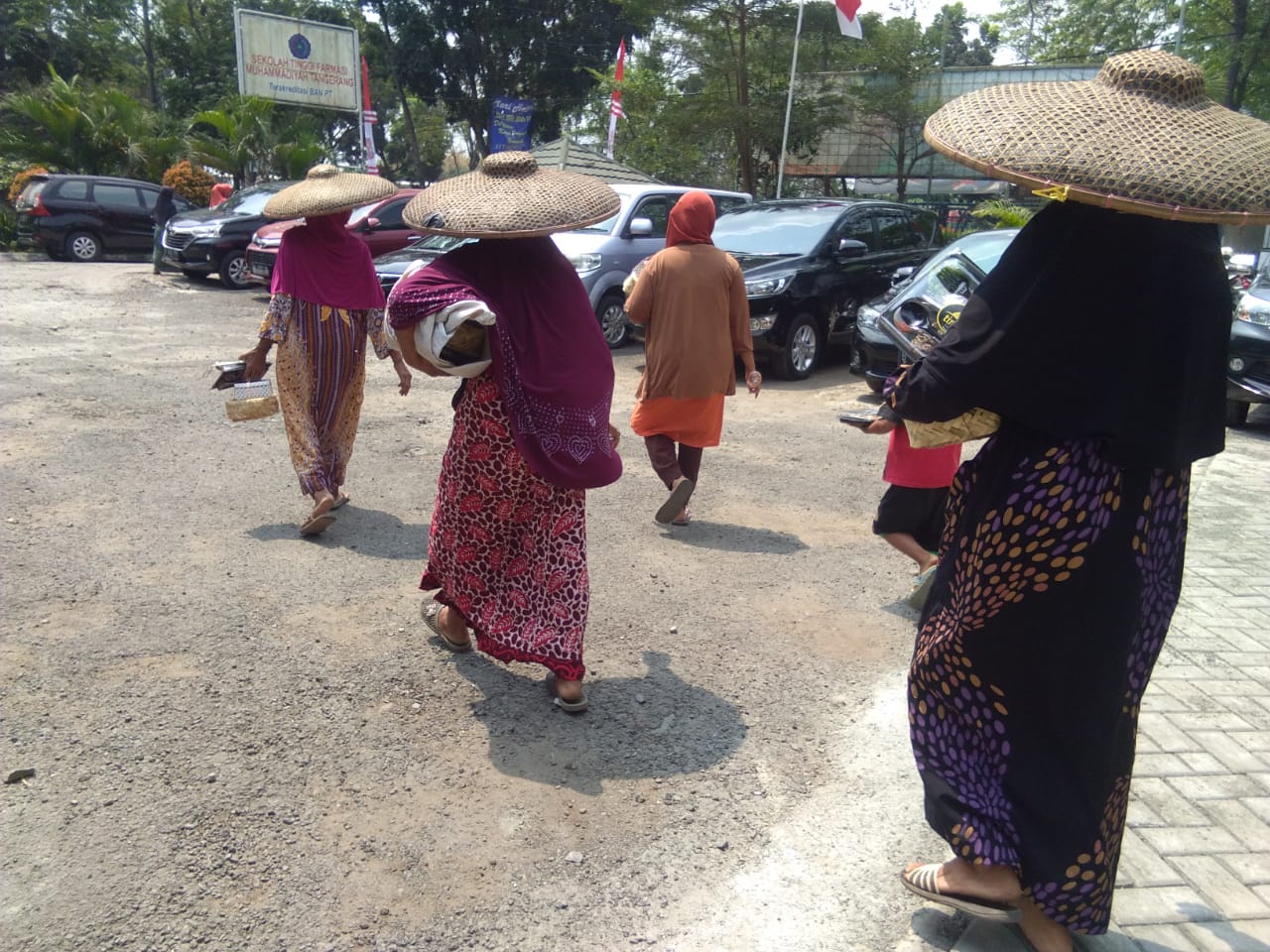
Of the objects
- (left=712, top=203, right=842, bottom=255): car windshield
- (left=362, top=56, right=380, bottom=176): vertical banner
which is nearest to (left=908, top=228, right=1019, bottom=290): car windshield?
(left=712, top=203, right=842, bottom=255): car windshield

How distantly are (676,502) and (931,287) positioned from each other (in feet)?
14.4

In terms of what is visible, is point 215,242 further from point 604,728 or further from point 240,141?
point 604,728

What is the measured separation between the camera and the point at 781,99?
72.3 ft

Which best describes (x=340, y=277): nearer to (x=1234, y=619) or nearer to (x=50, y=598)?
(x=50, y=598)

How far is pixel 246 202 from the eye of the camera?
1662cm

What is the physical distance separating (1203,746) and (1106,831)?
4.76ft

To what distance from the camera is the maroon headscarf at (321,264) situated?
17.4ft

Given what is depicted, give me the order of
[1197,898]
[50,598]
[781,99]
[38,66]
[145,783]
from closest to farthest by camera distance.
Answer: [1197,898] → [145,783] → [50,598] → [781,99] → [38,66]

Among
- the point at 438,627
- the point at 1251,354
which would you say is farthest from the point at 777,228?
the point at 438,627

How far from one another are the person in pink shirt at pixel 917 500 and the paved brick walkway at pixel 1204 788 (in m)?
1.05

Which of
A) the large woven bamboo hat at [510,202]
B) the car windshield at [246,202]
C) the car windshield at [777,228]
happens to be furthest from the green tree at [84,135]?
the large woven bamboo hat at [510,202]

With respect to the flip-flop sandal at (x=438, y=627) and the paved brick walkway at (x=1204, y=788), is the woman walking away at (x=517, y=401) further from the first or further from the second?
the paved brick walkway at (x=1204, y=788)

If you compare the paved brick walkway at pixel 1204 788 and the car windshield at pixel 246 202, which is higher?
the car windshield at pixel 246 202

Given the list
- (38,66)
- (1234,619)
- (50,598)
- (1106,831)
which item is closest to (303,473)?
(50,598)
